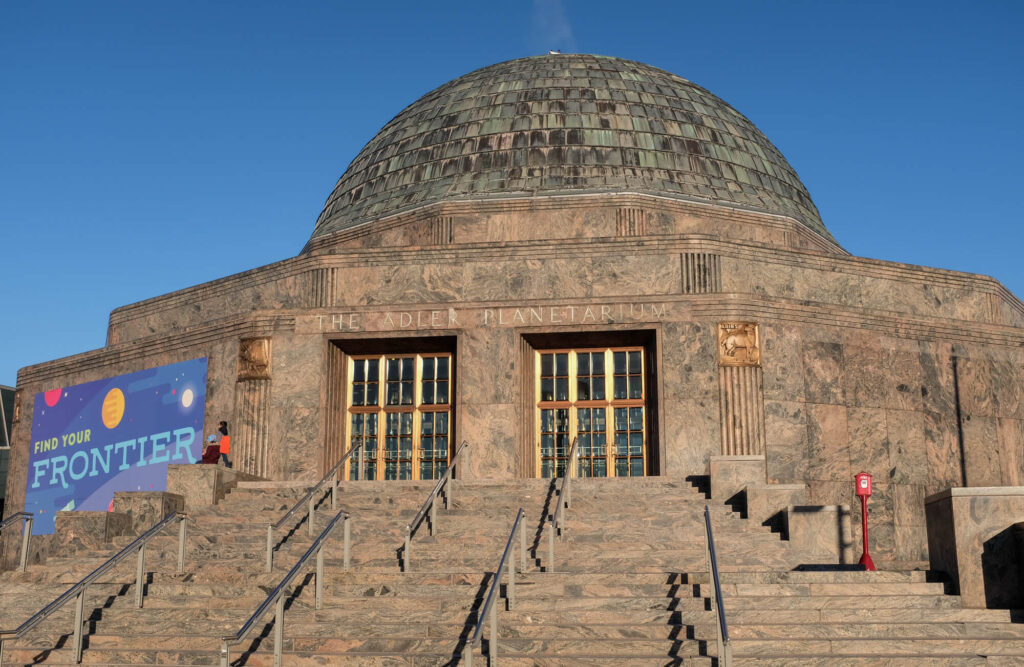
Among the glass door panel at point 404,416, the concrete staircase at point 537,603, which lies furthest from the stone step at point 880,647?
the glass door panel at point 404,416

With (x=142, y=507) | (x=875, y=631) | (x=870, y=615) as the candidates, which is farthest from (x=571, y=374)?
(x=875, y=631)

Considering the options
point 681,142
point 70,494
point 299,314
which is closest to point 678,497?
point 299,314

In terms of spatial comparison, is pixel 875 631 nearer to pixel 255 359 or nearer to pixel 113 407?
pixel 255 359

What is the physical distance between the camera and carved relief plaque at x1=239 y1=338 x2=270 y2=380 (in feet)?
45.4

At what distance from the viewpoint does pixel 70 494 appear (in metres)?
15.2

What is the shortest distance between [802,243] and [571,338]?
6.10 m

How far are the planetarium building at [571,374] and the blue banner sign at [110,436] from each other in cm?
3

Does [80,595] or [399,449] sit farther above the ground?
[399,449]

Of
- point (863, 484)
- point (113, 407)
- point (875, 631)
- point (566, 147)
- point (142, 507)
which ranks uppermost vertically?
point (566, 147)

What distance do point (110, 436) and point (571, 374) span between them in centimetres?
596

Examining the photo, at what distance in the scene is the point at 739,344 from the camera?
13.2 m

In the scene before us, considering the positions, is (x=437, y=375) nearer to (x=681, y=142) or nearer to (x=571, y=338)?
(x=571, y=338)

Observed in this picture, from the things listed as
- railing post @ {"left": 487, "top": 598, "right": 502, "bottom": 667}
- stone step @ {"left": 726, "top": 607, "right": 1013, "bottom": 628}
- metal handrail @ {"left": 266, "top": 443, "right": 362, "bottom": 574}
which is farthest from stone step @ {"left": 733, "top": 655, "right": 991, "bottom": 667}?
metal handrail @ {"left": 266, "top": 443, "right": 362, "bottom": 574}

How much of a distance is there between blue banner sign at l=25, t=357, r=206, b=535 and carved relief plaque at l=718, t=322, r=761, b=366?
6090 millimetres
